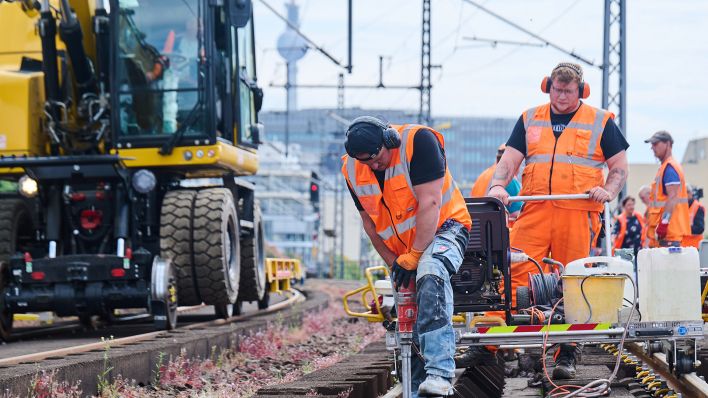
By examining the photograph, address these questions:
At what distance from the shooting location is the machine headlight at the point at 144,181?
13.4 metres

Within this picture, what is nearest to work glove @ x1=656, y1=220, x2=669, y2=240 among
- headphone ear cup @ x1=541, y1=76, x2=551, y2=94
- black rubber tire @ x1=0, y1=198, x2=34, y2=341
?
headphone ear cup @ x1=541, y1=76, x2=551, y2=94

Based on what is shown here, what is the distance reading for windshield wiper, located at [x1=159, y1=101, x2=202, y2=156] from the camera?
13.9 metres

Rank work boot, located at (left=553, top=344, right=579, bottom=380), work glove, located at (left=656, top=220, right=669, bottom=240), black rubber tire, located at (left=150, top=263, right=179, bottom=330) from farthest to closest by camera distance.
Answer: work glove, located at (left=656, top=220, right=669, bottom=240) < black rubber tire, located at (left=150, top=263, right=179, bottom=330) < work boot, located at (left=553, top=344, right=579, bottom=380)

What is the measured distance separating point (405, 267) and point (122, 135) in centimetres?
760

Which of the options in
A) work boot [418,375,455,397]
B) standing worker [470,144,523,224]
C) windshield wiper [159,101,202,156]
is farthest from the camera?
A: windshield wiper [159,101,202,156]

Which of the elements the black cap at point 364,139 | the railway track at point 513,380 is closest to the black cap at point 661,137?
the railway track at point 513,380

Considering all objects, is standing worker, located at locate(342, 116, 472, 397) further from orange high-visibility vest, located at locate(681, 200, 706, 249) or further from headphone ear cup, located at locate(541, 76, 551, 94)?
orange high-visibility vest, located at locate(681, 200, 706, 249)

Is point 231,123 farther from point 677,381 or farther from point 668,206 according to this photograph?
point 677,381

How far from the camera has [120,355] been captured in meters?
9.25

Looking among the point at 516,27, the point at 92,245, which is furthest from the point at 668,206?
the point at 516,27

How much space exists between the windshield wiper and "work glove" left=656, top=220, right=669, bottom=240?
512cm

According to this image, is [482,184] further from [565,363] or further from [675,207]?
[565,363]

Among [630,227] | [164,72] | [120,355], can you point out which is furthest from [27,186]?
[630,227]

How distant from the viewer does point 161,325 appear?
512 inches
